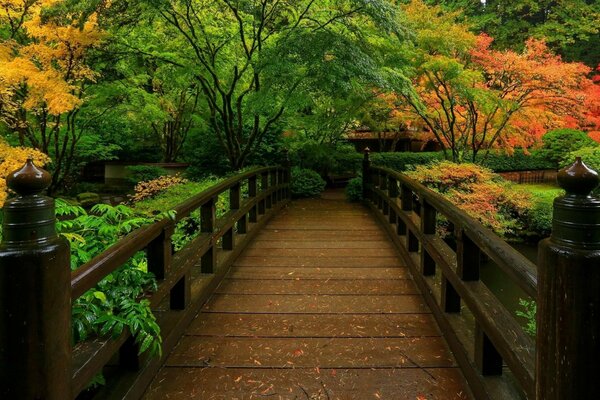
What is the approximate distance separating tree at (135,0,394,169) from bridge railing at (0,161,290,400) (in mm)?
2452

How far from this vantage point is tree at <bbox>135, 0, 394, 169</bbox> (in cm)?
561

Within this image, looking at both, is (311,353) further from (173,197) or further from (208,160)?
(208,160)

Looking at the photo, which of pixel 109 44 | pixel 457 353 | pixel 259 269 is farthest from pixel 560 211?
pixel 109 44

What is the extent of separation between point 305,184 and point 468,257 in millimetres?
8116

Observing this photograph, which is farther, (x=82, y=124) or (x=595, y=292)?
(x=82, y=124)

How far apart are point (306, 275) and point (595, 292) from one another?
2918 mm

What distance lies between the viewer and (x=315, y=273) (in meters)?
3.89

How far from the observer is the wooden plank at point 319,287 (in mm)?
3410

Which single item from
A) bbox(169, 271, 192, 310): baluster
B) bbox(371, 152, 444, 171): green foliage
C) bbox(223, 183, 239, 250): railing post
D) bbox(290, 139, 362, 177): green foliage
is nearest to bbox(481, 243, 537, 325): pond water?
bbox(223, 183, 239, 250): railing post

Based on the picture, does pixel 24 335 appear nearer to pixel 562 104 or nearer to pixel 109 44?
pixel 109 44

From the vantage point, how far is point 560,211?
42.7 inches

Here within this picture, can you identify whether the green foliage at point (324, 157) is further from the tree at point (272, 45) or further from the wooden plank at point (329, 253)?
the wooden plank at point (329, 253)

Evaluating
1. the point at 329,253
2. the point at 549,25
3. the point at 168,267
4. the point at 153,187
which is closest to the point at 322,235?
the point at 329,253

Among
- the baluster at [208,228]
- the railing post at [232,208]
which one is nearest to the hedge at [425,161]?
the railing post at [232,208]
